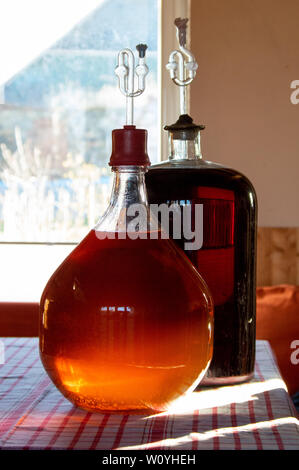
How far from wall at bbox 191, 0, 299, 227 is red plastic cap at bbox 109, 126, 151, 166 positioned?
1.54 meters

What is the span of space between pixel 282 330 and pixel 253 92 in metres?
0.76

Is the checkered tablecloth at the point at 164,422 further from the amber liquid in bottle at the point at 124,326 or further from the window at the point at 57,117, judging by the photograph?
the window at the point at 57,117

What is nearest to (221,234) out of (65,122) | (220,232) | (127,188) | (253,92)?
(220,232)

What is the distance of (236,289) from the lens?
63cm

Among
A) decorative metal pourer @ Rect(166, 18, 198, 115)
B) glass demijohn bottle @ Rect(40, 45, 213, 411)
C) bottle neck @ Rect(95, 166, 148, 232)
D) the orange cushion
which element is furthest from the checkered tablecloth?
the orange cushion

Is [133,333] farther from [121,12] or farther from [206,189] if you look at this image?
[121,12]

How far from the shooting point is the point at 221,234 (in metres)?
0.62

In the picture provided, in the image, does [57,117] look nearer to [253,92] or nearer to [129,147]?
[253,92]

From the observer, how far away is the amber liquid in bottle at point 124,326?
0.48 meters

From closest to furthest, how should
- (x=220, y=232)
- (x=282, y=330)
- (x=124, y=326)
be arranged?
1. (x=124, y=326)
2. (x=220, y=232)
3. (x=282, y=330)

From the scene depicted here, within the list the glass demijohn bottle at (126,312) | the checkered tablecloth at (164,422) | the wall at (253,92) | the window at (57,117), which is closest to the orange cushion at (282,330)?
the wall at (253,92)
